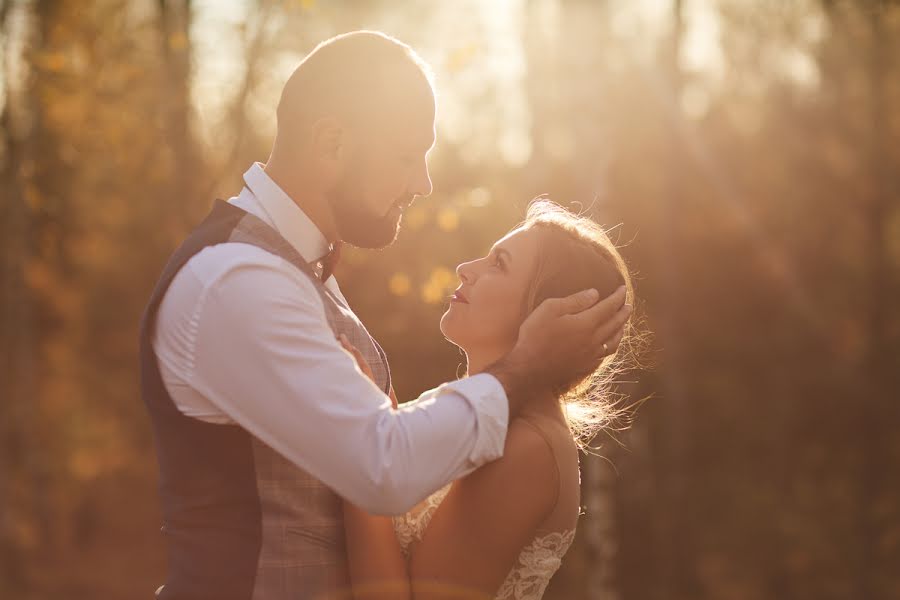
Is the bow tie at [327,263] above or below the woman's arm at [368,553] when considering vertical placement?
above

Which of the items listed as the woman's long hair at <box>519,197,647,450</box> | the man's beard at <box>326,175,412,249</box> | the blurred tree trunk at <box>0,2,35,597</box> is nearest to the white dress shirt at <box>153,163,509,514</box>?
the man's beard at <box>326,175,412,249</box>

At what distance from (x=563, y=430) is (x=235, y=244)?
1.15 meters

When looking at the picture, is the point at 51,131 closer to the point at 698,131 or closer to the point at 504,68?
the point at 504,68

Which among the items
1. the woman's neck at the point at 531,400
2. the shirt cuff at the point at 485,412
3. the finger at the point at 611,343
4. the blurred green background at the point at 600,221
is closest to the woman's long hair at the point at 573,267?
the woman's neck at the point at 531,400

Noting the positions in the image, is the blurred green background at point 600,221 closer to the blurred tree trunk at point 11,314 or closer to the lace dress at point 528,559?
the blurred tree trunk at point 11,314

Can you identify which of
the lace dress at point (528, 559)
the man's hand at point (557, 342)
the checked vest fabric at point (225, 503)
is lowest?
the lace dress at point (528, 559)

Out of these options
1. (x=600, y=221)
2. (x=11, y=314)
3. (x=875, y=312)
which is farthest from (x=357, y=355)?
(x=875, y=312)

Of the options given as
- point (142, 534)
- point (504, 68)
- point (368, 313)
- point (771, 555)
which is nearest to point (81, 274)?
point (142, 534)

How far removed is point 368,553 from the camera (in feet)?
9.11

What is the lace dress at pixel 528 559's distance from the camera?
10.6ft

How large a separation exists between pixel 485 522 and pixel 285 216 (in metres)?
0.98

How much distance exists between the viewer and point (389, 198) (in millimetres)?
2986

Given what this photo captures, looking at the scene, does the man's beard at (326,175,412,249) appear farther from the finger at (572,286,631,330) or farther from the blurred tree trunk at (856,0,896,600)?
the blurred tree trunk at (856,0,896,600)

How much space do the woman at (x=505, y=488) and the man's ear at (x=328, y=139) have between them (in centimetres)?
52
